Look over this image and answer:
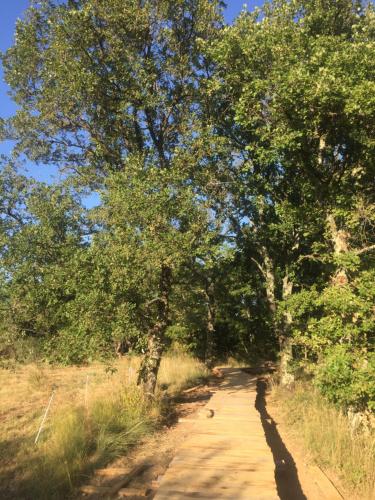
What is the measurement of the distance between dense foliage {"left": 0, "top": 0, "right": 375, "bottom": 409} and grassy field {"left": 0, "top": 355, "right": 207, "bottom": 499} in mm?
1337

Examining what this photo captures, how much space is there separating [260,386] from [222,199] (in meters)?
8.68

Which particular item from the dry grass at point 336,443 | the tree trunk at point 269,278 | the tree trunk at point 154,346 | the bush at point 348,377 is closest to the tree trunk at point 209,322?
the tree trunk at point 269,278

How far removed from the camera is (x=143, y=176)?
38.2 ft

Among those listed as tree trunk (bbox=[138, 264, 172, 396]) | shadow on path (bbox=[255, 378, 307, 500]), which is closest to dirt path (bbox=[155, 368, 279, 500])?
shadow on path (bbox=[255, 378, 307, 500])

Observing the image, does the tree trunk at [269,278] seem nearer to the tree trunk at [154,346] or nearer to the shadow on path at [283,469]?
the shadow on path at [283,469]

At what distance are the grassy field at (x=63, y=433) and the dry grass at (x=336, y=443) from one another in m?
3.70

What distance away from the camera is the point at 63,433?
29.9 ft

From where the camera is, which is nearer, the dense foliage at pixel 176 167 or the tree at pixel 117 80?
the dense foliage at pixel 176 167

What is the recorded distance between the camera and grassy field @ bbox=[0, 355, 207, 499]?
24.8ft

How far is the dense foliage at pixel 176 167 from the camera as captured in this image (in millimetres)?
9938

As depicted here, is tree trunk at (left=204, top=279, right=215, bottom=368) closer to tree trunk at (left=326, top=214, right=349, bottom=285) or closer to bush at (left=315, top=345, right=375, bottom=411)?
tree trunk at (left=326, top=214, right=349, bottom=285)

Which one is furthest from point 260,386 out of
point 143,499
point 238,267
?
point 143,499

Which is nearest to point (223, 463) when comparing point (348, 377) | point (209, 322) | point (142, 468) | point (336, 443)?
point (142, 468)

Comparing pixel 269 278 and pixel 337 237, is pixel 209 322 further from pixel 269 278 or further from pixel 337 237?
pixel 337 237
